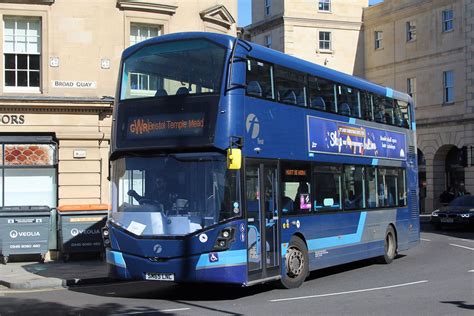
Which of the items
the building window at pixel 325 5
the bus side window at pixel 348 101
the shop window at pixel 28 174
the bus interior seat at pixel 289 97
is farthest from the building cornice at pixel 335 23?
the bus interior seat at pixel 289 97

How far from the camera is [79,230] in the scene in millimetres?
16125

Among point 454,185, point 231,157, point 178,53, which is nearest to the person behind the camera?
point 231,157

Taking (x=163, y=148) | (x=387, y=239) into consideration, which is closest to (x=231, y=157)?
(x=163, y=148)

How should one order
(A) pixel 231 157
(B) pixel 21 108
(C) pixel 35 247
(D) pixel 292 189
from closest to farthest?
(A) pixel 231 157 < (D) pixel 292 189 < (C) pixel 35 247 < (B) pixel 21 108

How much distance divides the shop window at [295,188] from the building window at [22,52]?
966 centimetres

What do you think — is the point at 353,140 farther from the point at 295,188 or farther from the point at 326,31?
the point at 326,31

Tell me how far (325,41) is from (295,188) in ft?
124

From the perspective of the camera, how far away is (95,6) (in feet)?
61.9

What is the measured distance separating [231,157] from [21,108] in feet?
32.6

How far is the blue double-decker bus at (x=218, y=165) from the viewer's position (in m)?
10.2

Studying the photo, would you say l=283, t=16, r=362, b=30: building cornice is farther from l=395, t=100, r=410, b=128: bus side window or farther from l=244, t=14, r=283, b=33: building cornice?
l=395, t=100, r=410, b=128: bus side window

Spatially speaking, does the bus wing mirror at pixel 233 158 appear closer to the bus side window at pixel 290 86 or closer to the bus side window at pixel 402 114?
the bus side window at pixel 290 86

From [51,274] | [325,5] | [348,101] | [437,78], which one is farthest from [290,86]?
[325,5]

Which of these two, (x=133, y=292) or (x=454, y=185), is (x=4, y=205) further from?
(x=454, y=185)
